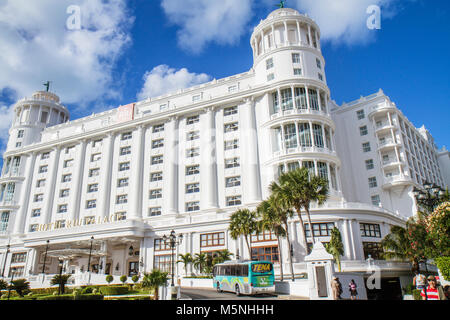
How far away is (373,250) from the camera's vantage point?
43.2m

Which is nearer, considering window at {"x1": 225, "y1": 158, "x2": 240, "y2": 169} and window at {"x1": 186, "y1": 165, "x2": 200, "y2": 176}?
window at {"x1": 225, "y1": 158, "x2": 240, "y2": 169}

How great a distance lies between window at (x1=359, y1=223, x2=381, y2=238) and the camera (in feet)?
144

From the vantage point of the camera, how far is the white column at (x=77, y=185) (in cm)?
6556

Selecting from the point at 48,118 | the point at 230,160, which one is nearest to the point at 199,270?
the point at 230,160

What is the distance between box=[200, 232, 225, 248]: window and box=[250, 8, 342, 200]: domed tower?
37.3ft

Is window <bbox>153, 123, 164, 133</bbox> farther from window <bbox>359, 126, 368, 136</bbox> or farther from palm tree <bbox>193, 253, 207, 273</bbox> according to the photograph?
window <bbox>359, 126, 368, 136</bbox>

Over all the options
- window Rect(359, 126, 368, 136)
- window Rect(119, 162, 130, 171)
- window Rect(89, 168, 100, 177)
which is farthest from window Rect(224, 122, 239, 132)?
window Rect(89, 168, 100, 177)

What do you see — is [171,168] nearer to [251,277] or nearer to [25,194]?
[25,194]

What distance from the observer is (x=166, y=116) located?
65.4 meters

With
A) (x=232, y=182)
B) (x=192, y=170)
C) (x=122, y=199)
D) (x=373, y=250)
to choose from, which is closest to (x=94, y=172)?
(x=122, y=199)

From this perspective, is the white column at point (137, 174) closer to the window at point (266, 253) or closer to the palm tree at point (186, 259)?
the palm tree at point (186, 259)

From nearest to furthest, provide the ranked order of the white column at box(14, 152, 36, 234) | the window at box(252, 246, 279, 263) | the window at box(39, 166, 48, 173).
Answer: the window at box(252, 246, 279, 263)
the white column at box(14, 152, 36, 234)
the window at box(39, 166, 48, 173)
